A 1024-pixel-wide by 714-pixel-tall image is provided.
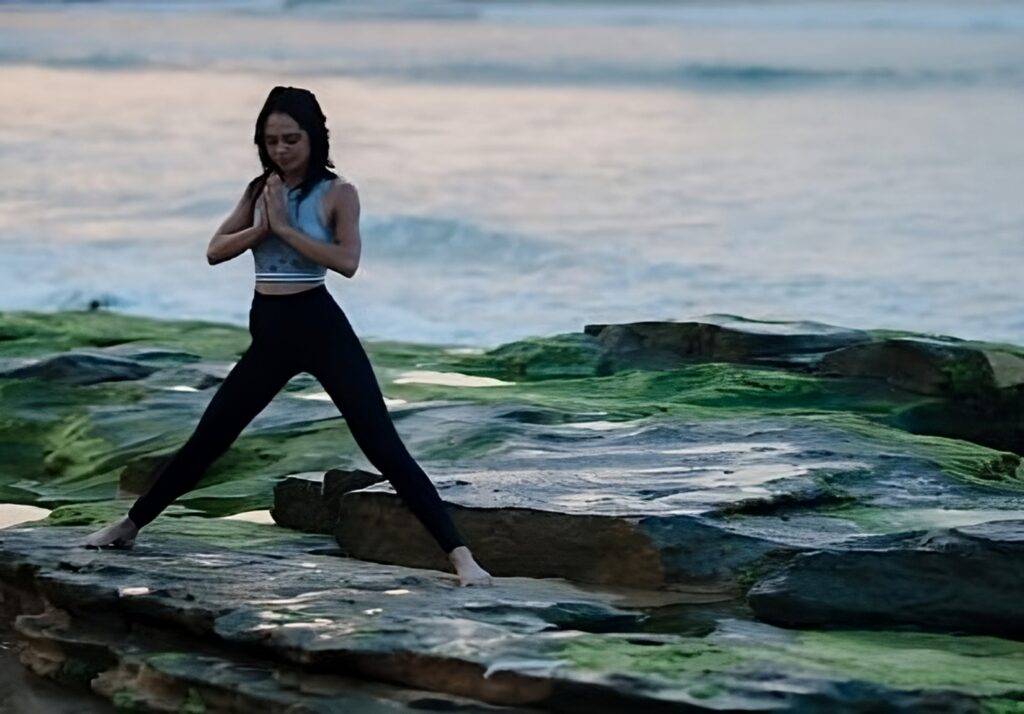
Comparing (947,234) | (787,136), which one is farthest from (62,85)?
(947,234)

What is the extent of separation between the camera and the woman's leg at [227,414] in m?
5.95

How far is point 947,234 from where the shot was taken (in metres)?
22.4

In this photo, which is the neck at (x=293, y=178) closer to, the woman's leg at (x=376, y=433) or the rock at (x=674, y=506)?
the woman's leg at (x=376, y=433)

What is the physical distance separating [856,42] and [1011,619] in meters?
51.8

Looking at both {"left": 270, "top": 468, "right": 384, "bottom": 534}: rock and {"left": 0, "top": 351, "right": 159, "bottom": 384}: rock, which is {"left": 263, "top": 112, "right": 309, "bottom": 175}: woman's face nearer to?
{"left": 270, "top": 468, "right": 384, "bottom": 534}: rock

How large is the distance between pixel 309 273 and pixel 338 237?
0.15 meters

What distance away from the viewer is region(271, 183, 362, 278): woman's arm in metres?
5.72

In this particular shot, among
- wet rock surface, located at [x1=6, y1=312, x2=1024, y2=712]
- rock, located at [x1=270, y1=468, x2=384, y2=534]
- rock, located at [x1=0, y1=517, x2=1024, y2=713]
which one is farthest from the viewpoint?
rock, located at [x1=270, y1=468, x2=384, y2=534]

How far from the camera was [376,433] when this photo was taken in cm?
585

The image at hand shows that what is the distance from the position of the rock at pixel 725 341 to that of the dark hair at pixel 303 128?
15.1ft

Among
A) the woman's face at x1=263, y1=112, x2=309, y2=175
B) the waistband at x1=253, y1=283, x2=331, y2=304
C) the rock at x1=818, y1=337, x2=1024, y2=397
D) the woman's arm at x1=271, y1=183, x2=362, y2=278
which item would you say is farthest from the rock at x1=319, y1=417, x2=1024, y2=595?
the rock at x1=818, y1=337, x2=1024, y2=397

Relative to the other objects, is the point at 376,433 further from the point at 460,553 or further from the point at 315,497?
the point at 315,497

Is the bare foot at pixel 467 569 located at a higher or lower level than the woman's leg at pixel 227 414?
lower

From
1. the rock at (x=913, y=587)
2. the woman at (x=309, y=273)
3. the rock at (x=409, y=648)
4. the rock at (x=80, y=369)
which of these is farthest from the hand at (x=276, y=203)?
the rock at (x=80, y=369)
